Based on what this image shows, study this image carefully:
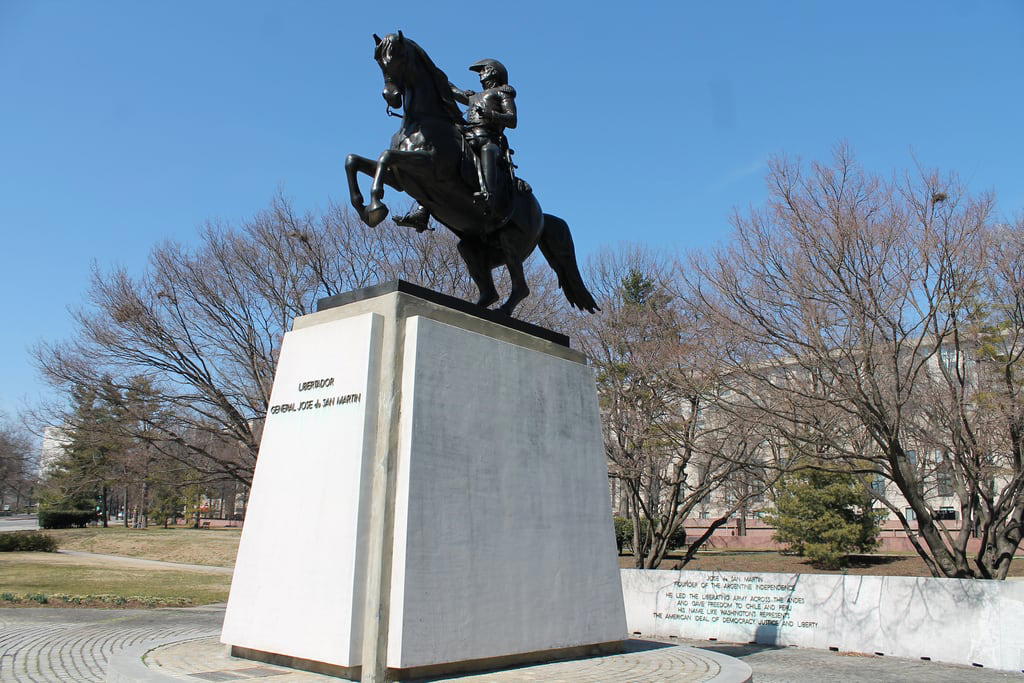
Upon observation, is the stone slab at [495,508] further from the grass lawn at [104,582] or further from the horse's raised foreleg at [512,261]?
the grass lawn at [104,582]

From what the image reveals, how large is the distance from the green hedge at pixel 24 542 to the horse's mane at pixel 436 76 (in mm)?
32004

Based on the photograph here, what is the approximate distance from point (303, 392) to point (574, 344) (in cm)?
1539

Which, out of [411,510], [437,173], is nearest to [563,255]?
[437,173]

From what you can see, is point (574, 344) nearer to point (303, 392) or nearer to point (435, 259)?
point (435, 259)

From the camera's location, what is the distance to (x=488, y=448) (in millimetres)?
6812

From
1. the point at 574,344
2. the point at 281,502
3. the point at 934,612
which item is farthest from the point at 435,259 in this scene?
the point at 281,502

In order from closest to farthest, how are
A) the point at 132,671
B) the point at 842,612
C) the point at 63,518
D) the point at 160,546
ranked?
the point at 132,671 < the point at 842,612 < the point at 160,546 < the point at 63,518

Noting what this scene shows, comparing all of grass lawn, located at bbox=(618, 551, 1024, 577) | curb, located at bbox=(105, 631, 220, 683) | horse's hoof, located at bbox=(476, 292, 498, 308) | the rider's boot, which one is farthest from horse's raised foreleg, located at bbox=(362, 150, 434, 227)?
grass lawn, located at bbox=(618, 551, 1024, 577)

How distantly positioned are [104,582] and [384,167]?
759 inches

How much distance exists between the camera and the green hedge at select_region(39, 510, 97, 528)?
46750 millimetres

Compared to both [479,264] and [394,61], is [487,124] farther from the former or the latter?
[479,264]

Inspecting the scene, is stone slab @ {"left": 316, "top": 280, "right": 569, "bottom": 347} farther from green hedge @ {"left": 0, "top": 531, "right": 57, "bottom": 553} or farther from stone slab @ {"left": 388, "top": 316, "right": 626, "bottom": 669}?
green hedge @ {"left": 0, "top": 531, "right": 57, "bottom": 553}

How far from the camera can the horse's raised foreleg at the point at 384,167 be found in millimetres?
6914

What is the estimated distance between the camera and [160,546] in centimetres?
3500
